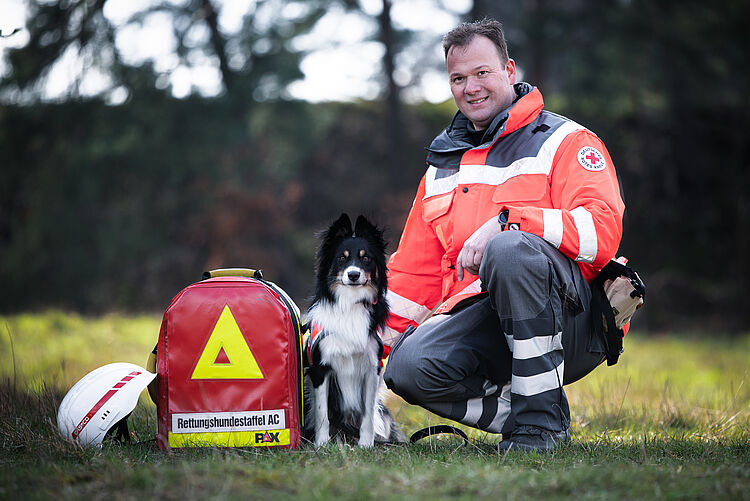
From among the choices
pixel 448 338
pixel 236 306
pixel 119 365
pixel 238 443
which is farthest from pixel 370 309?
pixel 119 365

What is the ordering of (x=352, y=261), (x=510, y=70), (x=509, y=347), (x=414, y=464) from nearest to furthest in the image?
(x=414, y=464), (x=509, y=347), (x=352, y=261), (x=510, y=70)

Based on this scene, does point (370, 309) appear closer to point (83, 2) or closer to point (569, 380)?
point (569, 380)

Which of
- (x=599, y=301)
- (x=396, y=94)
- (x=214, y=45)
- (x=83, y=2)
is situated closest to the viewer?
(x=599, y=301)

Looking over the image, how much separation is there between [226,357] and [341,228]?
857mm

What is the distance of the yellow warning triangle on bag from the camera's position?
9.29 ft

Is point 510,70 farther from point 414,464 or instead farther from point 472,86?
point 414,464

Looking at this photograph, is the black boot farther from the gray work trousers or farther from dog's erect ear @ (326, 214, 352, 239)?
dog's erect ear @ (326, 214, 352, 239)

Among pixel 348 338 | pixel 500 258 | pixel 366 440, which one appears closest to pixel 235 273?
pixel 348 338

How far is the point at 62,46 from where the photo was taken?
8.34 meters

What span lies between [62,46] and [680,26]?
30.0 feet

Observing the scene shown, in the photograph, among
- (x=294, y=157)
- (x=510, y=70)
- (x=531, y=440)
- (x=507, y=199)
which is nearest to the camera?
(x=531, y=440)

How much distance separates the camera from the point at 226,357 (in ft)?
9.32

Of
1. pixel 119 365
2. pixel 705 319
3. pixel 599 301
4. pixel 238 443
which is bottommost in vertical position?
pixel 705 319

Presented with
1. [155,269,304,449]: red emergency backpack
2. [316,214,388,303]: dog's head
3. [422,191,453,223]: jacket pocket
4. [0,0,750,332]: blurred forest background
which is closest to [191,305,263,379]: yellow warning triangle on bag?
[155,269,304,449]: red emergency backpack
